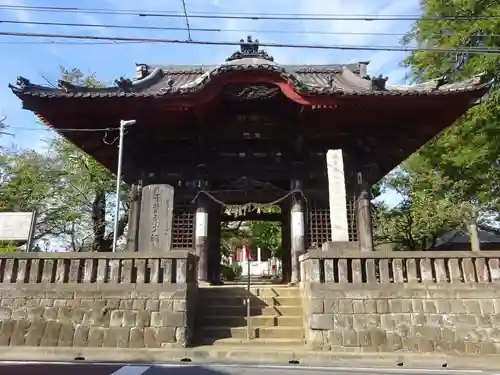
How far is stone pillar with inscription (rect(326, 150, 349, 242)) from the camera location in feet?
32.0

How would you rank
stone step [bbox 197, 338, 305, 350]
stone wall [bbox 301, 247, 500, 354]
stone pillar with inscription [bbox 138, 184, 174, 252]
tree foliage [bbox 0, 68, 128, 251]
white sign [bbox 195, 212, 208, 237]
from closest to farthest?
stone wall [bbox 301, 247, 500, 354]
stone step [bbox 197, 338, 305, 350]
stone pillar with inscription [bbox 138, 184, 174, 252]
white sign [bbox 195, 212, 208, 237]
tree foliage [bbox 0, 68, 128, 251]

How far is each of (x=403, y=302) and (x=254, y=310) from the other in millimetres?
3295

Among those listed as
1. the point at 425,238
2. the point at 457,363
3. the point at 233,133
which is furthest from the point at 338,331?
the point at 425,238

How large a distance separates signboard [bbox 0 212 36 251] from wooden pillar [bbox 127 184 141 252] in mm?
2870

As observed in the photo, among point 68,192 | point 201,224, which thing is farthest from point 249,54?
point 68,192

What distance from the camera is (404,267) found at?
8617 mm

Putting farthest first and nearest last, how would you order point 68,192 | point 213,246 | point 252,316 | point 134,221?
point 68,192 → point 213,246 → point 134,221 → point 252,316

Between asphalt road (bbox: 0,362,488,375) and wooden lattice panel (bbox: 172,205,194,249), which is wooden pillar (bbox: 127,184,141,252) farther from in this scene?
asphalt road (bbox: 0,362,488,375)

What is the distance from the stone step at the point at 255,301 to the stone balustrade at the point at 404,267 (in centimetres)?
135

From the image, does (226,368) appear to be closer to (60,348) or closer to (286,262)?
(60,348)

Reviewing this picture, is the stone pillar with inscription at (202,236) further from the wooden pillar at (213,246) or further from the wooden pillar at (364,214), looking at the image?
the wooden pillar at (364,214)

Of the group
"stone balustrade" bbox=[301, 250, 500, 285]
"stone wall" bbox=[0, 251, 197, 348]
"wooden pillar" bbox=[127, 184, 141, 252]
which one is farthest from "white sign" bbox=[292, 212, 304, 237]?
"wooden pillar" bbox=[127, 184, 141, 252]

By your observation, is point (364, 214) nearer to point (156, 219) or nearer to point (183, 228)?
point (183, 228)

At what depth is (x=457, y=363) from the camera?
7.29 metres
